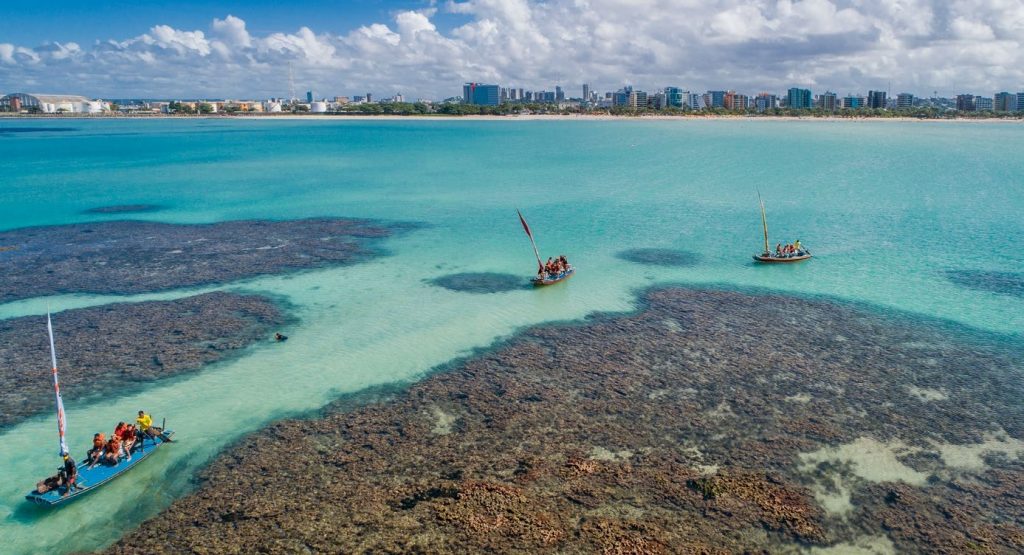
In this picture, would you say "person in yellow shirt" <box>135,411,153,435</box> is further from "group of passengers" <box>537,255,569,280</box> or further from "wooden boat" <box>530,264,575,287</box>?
"group of passengers" <box>537,255,569,280</box>

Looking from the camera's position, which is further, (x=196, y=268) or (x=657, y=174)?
(x=657, y=174)

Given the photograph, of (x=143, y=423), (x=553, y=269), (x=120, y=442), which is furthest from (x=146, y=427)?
(x=553, y=269)

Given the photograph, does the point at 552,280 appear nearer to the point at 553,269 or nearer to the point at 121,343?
the point at 553,269

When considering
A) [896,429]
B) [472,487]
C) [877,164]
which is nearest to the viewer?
[472,487]

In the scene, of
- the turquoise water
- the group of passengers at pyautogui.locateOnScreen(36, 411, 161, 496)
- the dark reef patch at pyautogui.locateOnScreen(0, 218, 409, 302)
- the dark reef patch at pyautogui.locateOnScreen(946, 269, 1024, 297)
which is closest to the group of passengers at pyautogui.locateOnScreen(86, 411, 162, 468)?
the group of passengers at pyautogui.locateOnScreen(36, 411, 161, 496)

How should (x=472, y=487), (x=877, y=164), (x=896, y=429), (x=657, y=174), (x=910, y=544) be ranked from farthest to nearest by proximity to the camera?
(x=877, y=164), (x=657, y=174), (x=896, y=429), (x=472, y=487), (x=910, y=544)

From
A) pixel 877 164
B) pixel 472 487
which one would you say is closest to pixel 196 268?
pixel 472 487

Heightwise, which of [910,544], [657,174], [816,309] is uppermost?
[657,174]

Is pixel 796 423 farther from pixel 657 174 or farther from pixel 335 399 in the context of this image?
pixel 657 174
